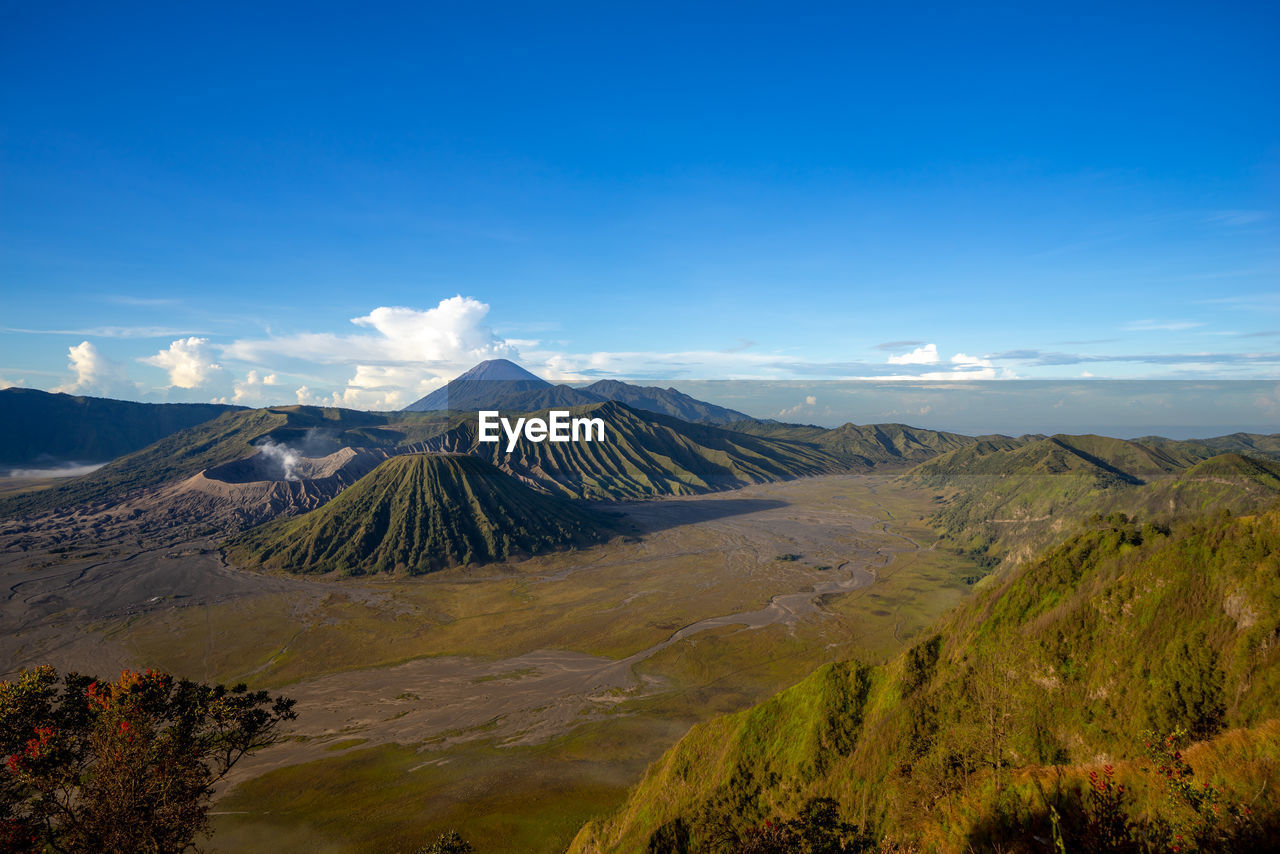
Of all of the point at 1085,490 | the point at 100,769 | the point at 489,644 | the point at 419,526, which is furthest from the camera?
the point at 419,526

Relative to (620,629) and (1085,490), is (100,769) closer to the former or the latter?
(620,629)

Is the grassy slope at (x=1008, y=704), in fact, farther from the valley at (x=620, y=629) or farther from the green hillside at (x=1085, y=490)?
the green hillside at (x=1085, y=490)

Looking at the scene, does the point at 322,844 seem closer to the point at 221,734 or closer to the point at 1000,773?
the point at 221,734

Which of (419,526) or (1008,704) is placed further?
(419,526)

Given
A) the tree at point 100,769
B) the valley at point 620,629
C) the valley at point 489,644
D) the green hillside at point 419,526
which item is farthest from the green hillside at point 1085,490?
the tree at point 100,769

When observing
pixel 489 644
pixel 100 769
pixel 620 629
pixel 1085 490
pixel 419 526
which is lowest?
pixel 489 644

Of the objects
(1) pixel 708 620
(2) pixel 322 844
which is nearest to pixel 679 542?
(1) pixel 708 620

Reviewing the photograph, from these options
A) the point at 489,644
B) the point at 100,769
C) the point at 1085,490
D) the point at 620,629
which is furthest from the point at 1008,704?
the point at 1085,490

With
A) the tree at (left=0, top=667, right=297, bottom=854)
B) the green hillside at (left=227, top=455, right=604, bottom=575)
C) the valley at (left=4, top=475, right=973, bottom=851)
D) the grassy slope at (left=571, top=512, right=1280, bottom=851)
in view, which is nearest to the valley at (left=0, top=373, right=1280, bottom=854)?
the grassy slope at (left=571, top=512, right=1280, bottom=851)
